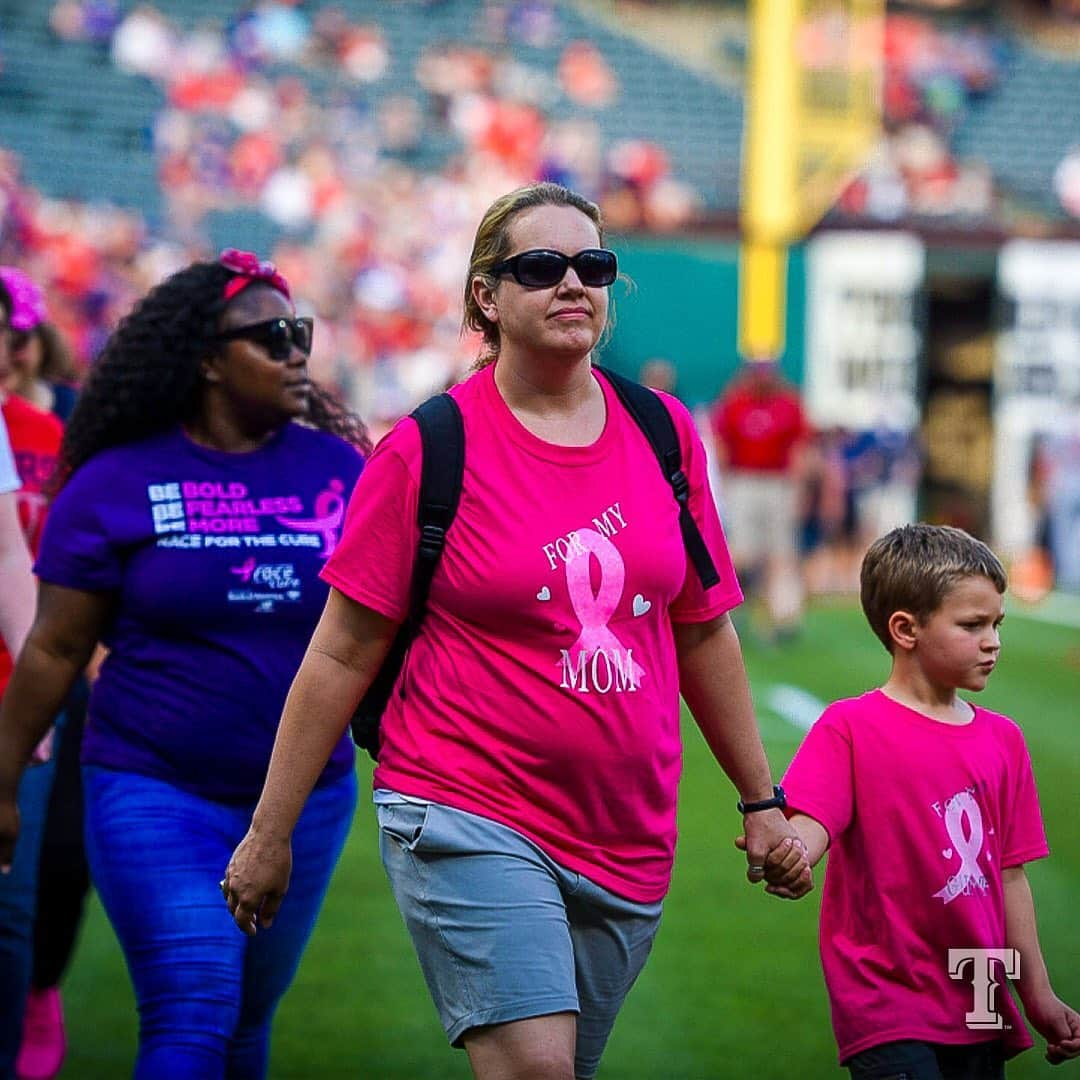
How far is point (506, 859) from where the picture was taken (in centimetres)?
313

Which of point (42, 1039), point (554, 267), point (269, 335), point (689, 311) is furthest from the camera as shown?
point (689, 311)

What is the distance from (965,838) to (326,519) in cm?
149

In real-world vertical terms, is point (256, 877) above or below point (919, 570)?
below

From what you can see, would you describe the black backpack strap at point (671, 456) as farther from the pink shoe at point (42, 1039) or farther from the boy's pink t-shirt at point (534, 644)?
the pink shoe at point (42, 1039)

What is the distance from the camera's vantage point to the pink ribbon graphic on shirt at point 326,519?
402 centimetres

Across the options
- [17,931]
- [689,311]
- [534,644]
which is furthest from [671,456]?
[689,311]

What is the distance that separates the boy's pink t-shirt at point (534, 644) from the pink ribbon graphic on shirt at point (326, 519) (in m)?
0.75

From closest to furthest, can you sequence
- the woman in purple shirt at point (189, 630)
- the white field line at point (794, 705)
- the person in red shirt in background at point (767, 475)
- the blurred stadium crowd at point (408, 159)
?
the woman in purple shirt at point (189, 630)
the white field line at point (794, 705)
the person in red shirt in background at point (767, 475)
the blurred stadium crowd at point (408, 159)

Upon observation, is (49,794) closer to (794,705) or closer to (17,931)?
(17,931)

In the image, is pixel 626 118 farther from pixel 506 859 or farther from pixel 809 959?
pixel 506 859

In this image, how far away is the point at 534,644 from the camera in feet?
10.5

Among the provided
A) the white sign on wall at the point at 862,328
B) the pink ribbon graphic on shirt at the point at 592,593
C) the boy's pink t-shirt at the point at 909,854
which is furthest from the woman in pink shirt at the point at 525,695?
the white sign on wall at the point at 862,328

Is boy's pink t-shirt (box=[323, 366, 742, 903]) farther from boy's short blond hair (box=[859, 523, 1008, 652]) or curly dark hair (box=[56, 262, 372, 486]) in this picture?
curly dark hair (box=[56, 262, 372, 486])

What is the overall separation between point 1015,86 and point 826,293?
24.8ft
